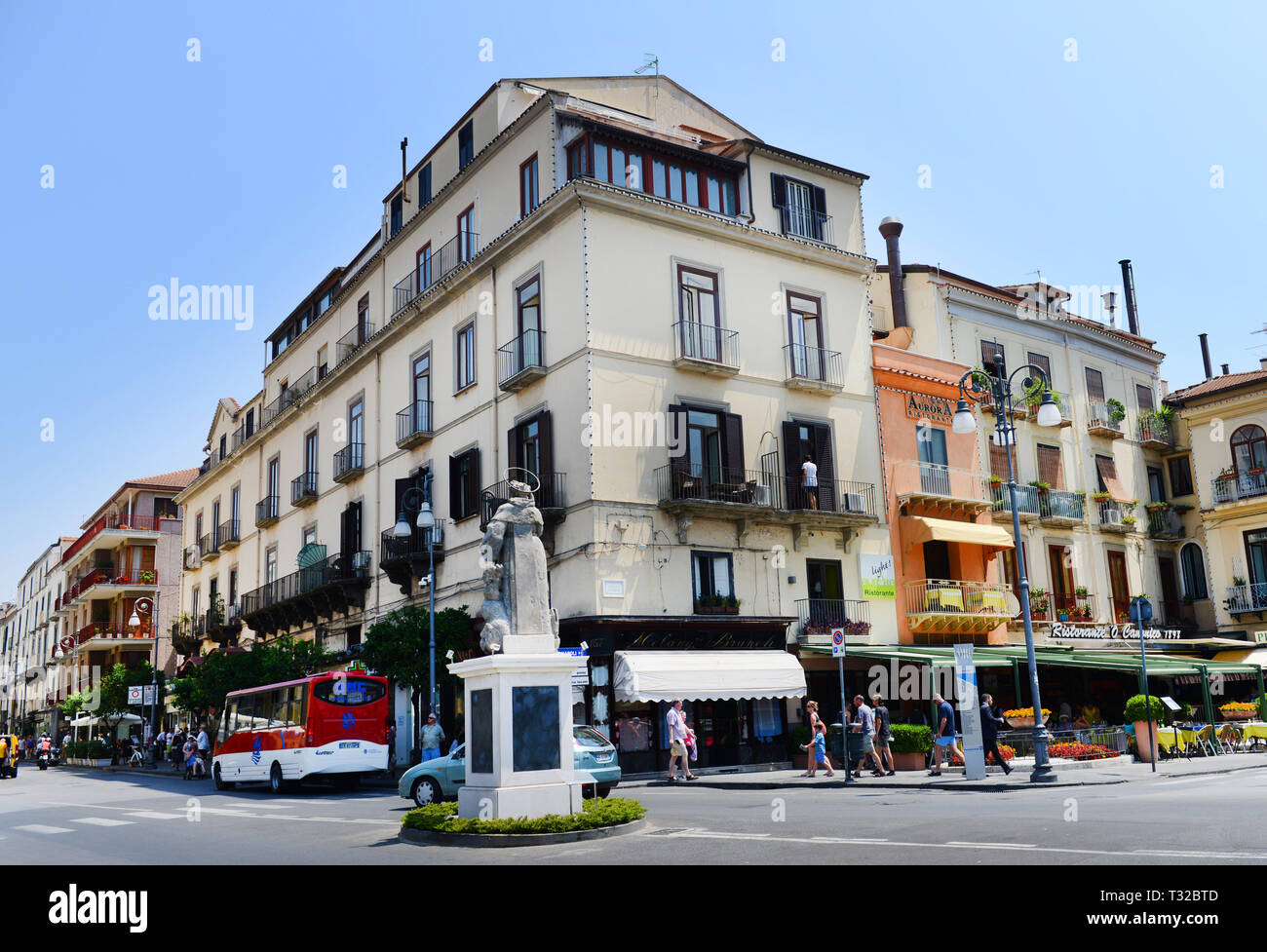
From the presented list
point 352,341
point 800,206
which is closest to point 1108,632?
point 800,206

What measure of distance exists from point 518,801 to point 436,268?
24682 millimetres

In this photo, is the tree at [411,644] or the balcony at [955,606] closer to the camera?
the tree at [411,644]

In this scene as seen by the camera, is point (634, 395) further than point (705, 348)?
No

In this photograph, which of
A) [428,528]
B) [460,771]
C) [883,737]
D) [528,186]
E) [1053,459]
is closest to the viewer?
[460,771]

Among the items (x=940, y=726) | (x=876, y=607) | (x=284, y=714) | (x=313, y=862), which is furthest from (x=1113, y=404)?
(x=313, y=862)

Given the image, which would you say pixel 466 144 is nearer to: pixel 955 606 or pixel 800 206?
pixel 800 206

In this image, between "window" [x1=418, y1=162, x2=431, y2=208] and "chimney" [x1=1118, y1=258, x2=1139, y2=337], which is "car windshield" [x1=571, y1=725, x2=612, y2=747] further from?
"chimney" [x1=1118, y1=258, x2=1139, y2=337]

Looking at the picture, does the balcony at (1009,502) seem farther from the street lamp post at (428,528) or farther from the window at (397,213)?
the window at (397,213)

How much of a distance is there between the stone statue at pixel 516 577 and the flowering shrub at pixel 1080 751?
53.4 ft

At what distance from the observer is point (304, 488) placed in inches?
1671

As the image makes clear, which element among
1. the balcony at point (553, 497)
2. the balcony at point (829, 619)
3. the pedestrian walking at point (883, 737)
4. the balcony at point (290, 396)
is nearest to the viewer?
the pedestrian walking at point (883, 737)

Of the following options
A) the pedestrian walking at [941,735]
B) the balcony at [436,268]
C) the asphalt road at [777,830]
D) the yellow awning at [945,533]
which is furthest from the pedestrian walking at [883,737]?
the balcony at [436,268]

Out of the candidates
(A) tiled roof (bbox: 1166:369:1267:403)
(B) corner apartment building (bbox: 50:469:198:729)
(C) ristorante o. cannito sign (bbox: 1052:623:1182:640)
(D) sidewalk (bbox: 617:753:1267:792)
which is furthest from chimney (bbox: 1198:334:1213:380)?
(B) corner apartment building (bbox: 50:469:198:729)

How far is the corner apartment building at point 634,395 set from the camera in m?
26.9
